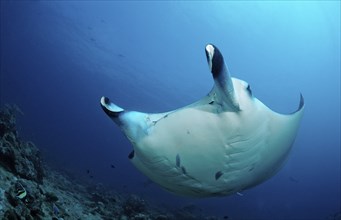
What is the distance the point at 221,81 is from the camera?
2.05 metres

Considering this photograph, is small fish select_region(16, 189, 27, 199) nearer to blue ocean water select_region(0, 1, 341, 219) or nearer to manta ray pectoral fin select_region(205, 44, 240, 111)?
manta ray pectoral fin select_region(205, 44, 240, 111)

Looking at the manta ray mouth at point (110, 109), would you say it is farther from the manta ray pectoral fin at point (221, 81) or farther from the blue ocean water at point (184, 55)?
the blue ocean water at point (184, 55)

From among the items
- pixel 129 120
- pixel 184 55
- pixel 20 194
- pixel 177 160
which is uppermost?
pixel 184 55

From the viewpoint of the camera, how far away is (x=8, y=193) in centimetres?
351

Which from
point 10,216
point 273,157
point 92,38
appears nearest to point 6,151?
point 10,216

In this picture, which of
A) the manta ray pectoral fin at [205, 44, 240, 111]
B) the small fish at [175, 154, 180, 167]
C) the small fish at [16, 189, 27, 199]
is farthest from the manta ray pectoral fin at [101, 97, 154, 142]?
the small fish at [16, 189, 27, 199]

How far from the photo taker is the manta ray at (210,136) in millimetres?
2348

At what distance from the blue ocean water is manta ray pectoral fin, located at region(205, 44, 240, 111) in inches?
836

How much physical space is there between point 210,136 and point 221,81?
63 cm

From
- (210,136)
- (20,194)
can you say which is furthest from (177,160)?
(20,194)

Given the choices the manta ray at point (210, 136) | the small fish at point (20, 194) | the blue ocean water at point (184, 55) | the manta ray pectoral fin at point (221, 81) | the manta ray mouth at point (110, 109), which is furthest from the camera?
the blue ocean water at point (184, 55)

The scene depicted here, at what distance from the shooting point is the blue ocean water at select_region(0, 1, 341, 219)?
86.9 ft

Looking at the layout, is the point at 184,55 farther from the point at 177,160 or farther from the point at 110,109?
the point at 110,109

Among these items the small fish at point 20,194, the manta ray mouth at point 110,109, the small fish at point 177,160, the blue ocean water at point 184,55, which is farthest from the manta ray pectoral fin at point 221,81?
the blue ocean water at point 184,55
